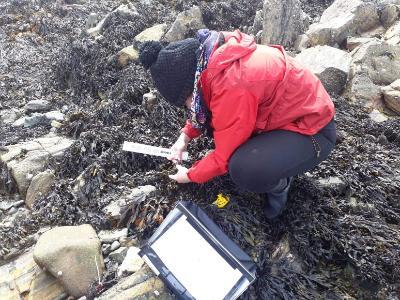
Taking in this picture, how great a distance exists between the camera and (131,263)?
2928mm

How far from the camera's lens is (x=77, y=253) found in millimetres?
2896

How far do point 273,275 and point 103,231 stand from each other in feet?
4.28

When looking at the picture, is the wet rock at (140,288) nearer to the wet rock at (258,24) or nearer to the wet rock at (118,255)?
the wet rock at (118,255)

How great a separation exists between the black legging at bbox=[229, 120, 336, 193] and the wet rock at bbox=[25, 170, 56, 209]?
1.87 metres

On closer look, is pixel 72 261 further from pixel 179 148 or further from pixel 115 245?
pixel 179 148

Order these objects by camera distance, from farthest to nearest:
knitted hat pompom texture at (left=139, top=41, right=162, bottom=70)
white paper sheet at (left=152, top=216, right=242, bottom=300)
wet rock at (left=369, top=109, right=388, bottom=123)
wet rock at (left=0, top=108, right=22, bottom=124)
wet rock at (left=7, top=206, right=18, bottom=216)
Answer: wet rock at (left=0, top=108, right=22, bottom=124), wet rock at (left=369, top=109, right=388, bottom=123), wet rock at (left=7, top=206, right=18, bottom=216), white paper sheet at (left=152, top=216, right=242, bottom=300), knitted hat pompom texture at (left=139, top=41, right=162, bottom=70)

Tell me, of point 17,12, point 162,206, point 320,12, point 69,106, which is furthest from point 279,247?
point 17,12

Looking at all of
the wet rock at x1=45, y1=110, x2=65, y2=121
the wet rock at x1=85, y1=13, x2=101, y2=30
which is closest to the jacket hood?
the wet rock at x1=45, y1=110, x2=65, y2=121

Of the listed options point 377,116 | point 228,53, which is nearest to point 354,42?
point 377,116

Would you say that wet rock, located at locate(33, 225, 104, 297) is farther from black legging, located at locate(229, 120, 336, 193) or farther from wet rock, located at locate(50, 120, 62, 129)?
wet rock, located at locate(50, 120, 62, 129)

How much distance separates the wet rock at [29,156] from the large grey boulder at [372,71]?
117 inches

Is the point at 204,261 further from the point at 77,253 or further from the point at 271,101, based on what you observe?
the point at 271,101

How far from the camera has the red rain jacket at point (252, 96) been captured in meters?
2.33

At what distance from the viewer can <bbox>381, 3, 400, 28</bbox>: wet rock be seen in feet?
18.6
